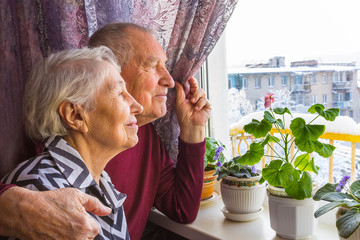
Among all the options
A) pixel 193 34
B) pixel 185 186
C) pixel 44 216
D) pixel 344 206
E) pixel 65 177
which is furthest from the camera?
pixel 185 186

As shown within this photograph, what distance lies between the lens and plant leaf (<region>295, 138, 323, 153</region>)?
53.1 inches

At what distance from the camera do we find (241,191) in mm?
1609

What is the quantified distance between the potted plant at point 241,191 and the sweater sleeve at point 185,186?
0.37 feet

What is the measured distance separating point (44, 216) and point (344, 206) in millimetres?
945

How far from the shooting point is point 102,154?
1.24m

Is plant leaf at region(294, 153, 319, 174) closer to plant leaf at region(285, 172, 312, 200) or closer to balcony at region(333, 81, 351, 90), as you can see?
plant leaf at region(285, 172, 312, 200)

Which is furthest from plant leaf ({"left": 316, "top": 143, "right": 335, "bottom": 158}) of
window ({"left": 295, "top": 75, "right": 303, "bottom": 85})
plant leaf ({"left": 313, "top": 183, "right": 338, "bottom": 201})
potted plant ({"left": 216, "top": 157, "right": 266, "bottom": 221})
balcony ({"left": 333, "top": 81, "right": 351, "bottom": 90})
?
window ({"left": 295, "top": 75, "right": 303, "bottom": 85})

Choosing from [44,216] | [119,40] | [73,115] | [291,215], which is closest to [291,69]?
[291,215]

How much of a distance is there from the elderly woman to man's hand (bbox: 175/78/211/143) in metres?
0.47

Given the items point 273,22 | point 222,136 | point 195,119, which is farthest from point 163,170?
point 273,22

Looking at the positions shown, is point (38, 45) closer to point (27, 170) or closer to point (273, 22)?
point (27, 170)

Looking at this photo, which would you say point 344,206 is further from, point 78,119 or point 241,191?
point 78,119

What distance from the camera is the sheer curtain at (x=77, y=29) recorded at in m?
1.54

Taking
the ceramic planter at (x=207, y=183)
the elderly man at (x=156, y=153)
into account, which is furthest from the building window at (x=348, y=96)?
the ceramic planter at (x=207, y=183)
